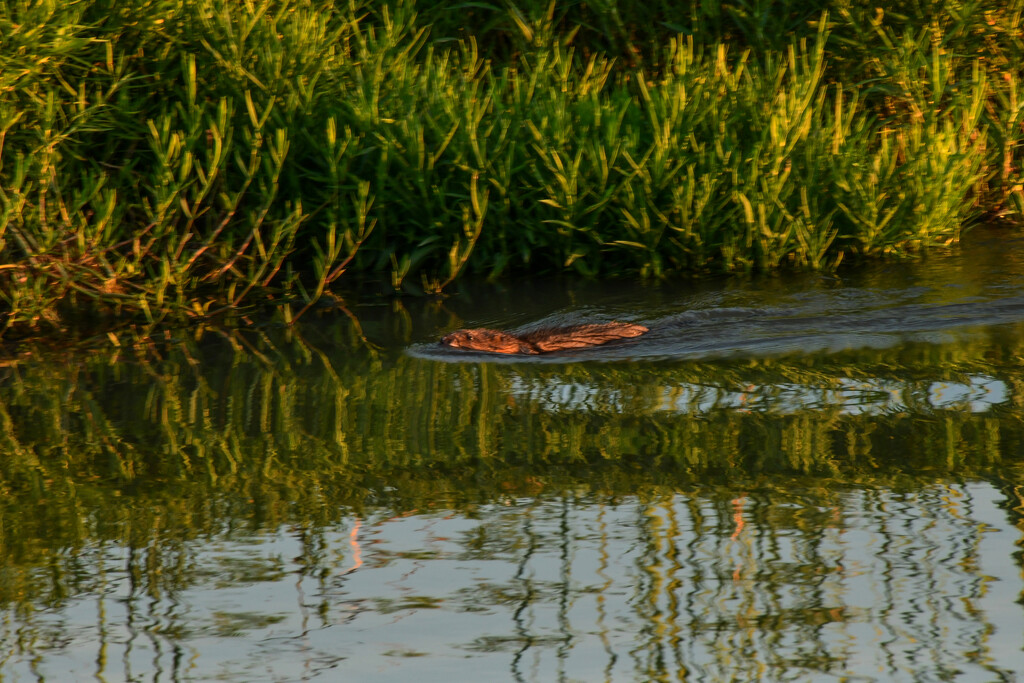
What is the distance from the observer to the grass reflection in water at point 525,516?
11.3ft

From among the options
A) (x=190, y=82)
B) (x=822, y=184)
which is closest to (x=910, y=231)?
(x=822, y=184)

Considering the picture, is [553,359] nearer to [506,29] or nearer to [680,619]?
[680,619]

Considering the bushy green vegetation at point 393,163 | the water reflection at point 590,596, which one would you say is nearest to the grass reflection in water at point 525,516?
the water reflection at point 590,596

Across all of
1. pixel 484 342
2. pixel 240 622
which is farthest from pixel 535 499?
pixel 484 342

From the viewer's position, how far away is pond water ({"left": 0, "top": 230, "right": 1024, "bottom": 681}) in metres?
3.46

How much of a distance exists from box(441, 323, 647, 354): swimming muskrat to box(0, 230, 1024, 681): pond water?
Answer: 0.33 feet

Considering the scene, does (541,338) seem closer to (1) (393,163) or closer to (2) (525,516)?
(1) (393,163)

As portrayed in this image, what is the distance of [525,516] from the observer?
14.3 ft

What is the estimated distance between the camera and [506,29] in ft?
31.2

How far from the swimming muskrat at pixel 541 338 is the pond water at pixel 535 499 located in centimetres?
10

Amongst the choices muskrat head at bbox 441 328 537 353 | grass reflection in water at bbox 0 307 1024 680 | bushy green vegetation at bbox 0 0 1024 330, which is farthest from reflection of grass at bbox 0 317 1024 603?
bushy green vegetation at bbox 0 0 1024 330

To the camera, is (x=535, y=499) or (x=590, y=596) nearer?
(x=590, y=596)

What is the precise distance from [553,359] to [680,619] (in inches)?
124

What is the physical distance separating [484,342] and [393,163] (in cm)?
196
